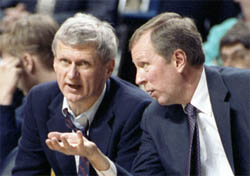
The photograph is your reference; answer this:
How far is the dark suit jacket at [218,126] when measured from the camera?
1.79 metres

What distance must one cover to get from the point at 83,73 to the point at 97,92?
0.39ft

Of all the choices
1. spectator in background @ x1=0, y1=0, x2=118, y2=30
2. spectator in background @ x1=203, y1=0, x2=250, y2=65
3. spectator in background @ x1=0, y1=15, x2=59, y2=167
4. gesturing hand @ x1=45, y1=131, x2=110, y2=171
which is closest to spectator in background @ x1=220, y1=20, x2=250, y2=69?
spectator in background @ x1=203, y1=0, x2=250, y2=65

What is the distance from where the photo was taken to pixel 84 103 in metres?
2.05

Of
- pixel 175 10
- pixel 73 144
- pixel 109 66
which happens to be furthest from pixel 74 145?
pixel 175 10

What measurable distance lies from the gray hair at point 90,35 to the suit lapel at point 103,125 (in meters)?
0.19

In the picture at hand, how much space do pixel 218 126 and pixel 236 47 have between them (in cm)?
102

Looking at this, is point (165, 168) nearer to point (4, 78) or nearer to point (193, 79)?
point (193, 79)

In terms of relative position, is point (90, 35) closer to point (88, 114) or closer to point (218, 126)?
point (88, 114)

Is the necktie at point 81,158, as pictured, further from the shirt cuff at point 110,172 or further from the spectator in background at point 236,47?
the spectator in background at point 236,47

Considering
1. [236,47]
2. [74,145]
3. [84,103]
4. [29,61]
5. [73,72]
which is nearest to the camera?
[74,145]

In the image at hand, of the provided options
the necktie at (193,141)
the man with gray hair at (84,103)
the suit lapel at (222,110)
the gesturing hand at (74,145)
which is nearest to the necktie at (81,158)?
the man with gray hair at (84,103)

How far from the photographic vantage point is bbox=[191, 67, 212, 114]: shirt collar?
1.83 metres

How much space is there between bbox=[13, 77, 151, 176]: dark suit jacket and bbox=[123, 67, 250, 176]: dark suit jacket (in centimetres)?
8

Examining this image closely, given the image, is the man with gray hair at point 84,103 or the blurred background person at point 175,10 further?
the blurred background person at point 175,10
